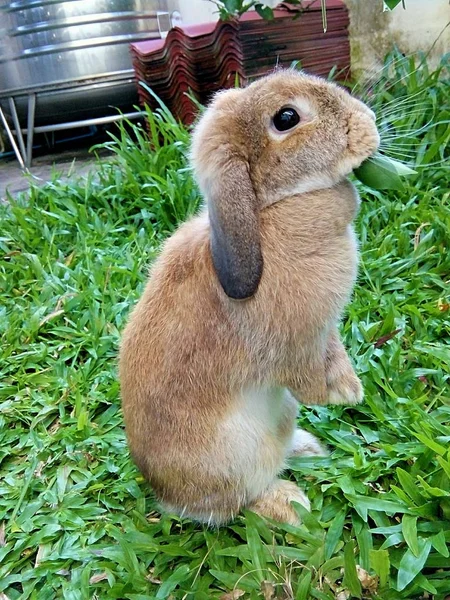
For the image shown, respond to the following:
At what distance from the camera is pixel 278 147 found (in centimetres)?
141

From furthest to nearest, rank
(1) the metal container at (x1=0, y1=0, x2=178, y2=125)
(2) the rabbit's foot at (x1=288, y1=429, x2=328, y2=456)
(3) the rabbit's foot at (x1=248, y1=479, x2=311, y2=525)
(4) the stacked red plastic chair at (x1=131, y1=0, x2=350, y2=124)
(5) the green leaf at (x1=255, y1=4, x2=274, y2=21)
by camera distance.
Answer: (1) the metal container at (x1=0, y1=0, x2=178, y2=125) < (4) the stacked red plastic chair at (x1=131, y1=0, x2=350, y2=124) < (5) the green leaf at (x1=255, y1=4, x2=274, y2=21) < (2) the rabbit's foot at (x1=288, y1=429, x2=328, y2=456) < (3) the rabbit's foot at (x1=248, y1=479, x2=311, y2=525)

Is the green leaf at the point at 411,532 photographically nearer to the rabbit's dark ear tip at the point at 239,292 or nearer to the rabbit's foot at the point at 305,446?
the rabbit's foot at the point at 305,446

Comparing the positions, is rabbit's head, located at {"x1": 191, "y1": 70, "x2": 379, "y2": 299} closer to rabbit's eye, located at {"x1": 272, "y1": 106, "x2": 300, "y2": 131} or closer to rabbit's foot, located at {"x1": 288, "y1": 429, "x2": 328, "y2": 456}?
rabbit's eye, located at {"x1": 272, "y1": 106, "x2": 300, "y2": 131}

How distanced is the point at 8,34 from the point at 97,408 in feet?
15.6

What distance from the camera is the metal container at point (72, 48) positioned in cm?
543

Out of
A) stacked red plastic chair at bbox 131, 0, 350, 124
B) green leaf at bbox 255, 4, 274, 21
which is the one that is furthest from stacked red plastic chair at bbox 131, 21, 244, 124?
green leaf at bbox 255, 4, 274, 21

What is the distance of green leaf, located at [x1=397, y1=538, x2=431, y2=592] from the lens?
4.37 feet

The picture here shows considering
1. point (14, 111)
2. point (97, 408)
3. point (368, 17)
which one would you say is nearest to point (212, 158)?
point (97, 408)

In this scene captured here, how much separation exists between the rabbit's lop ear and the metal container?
4.71 meters

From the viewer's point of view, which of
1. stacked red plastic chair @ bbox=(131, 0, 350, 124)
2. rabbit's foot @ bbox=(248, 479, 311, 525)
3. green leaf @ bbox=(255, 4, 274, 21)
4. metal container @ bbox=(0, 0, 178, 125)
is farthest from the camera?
metal container @ bbox=(0, 0, 178, 125)

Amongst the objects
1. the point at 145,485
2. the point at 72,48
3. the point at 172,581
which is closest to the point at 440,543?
the point at 172,581

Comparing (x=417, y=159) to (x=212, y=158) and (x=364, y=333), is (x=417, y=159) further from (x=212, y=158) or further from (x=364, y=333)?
(x=212, y=158)

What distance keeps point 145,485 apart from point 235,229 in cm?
94

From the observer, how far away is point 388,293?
249 cm
